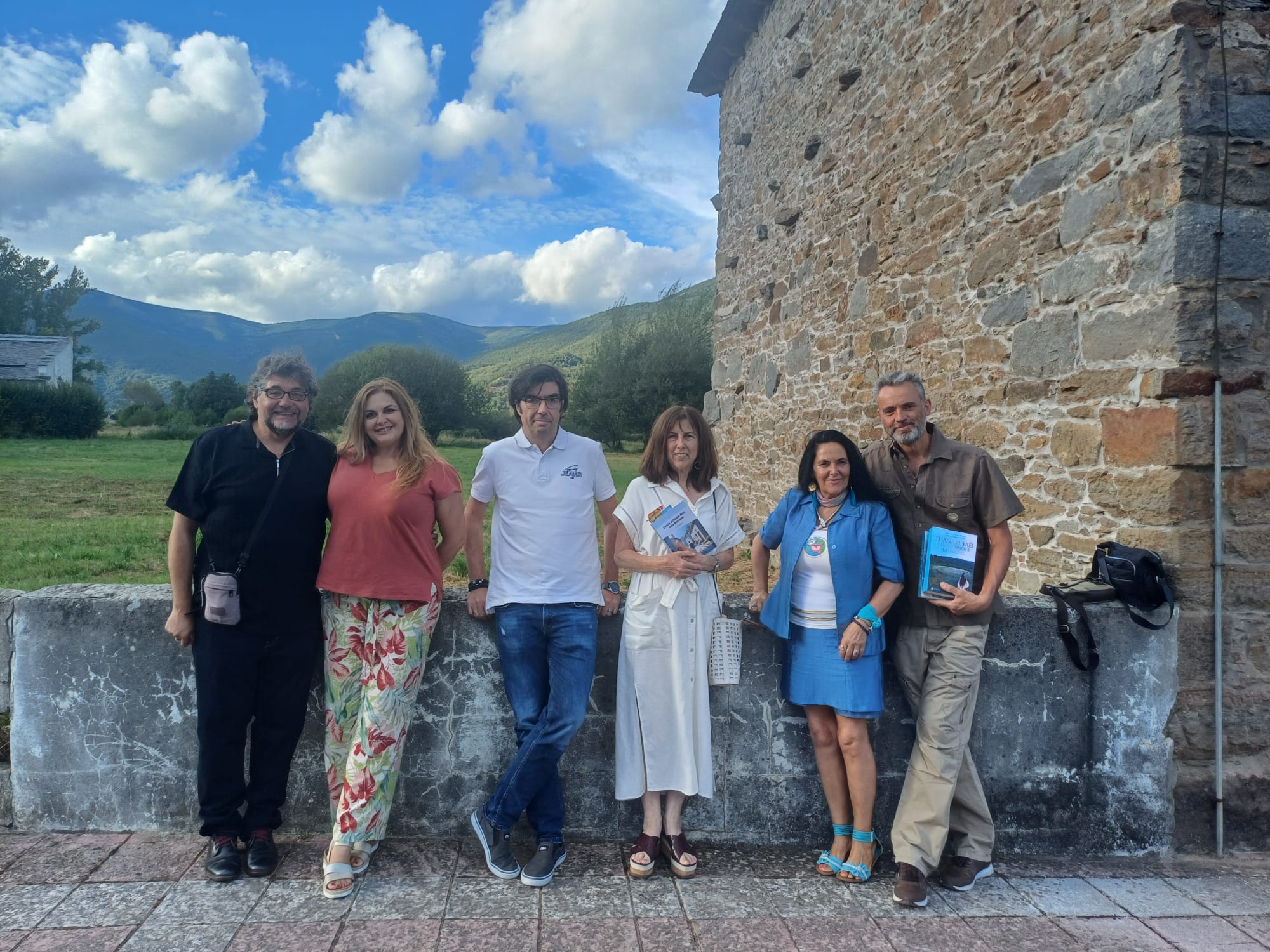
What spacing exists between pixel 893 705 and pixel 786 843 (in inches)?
28.2

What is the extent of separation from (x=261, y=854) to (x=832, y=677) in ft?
7.17

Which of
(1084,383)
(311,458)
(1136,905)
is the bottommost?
(1136,905)

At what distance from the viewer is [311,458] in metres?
2.96

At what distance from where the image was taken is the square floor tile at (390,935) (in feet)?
7.96

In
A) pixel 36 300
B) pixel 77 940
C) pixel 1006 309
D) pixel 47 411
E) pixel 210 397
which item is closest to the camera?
pixel 77 940

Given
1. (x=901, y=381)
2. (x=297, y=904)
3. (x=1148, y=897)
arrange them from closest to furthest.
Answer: (x=297, y=904) → (x=1148, y=897) → (x=901, y=381)

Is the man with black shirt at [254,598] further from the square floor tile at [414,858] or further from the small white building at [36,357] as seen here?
the small white building at [36,357]

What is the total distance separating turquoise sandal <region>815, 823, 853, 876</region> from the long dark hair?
1.25 metres

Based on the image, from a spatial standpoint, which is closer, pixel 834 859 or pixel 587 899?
pixel 587 899

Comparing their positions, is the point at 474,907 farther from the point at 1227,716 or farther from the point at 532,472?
the point at 1227,716

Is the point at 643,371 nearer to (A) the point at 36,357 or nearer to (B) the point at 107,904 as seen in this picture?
(B) the point at 107,904

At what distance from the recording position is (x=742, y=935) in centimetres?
254

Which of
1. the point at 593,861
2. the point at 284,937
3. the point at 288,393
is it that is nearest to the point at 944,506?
the point at 593,861

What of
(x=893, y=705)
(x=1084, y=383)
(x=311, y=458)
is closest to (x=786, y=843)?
(x=893, y=705)
